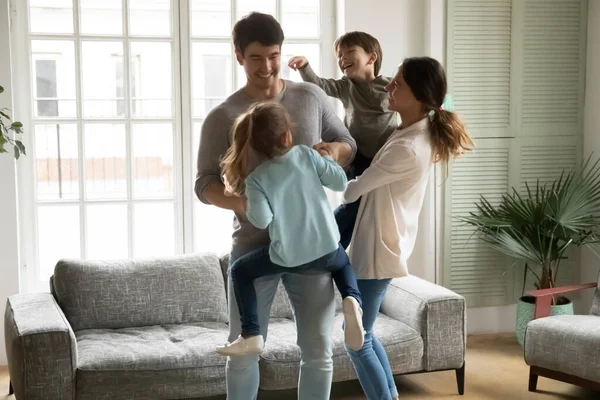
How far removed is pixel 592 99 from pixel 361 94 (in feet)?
8.37

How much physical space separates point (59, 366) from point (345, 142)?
5.08 ft

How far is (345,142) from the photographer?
9.21ft

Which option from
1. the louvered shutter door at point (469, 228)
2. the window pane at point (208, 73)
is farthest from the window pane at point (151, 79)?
the louvered shutter door at point (469, 228)

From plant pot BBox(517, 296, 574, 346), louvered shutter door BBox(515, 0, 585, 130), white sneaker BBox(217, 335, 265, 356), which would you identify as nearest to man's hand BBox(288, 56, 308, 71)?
white sneaker BBox(217, 335, 265, 356)

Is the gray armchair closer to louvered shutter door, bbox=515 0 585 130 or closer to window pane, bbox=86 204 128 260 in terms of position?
louvered shutter door, bbox=515 0 585 130

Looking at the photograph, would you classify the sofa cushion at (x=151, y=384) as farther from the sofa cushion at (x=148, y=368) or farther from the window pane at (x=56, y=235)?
the window pane at (x=56, y=235)

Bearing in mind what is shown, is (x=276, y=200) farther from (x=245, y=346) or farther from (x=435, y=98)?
(x=435, y=98)

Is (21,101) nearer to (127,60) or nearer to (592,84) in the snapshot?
(127,60)

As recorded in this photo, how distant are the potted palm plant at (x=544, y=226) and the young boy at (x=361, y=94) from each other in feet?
6.36

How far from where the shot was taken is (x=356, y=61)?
10.6 feet

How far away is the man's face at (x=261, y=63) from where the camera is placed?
104 inches

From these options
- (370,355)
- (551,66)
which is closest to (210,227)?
(370,355)

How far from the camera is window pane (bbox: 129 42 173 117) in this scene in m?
4.73

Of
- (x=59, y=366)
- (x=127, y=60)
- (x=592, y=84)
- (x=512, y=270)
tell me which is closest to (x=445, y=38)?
(x=592, y=84)
